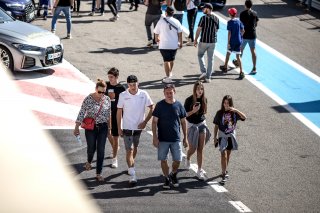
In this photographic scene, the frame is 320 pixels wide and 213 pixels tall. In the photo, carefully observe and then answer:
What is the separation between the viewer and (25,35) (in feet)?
60.5

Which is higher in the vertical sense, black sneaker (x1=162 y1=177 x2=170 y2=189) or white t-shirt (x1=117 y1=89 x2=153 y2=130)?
white t-shirt (x1=117 y1=89 x2=153 y2=130)

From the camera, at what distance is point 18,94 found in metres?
17.0

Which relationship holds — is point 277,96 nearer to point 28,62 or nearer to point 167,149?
point 28,62

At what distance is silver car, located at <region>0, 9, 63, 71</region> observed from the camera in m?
18.1

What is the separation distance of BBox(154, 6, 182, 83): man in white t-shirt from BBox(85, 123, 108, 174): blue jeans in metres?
6.09

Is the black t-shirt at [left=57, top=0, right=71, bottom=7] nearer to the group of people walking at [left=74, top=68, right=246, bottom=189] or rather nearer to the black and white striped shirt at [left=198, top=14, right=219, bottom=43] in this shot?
the black and white striped shirt at [left=198, top=14, right=219, bottom=43]

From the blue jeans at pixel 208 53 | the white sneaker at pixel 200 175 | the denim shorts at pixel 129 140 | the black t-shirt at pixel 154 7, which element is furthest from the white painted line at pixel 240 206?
the black t-shirt at pixel 154 7

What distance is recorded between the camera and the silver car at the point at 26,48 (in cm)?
1808

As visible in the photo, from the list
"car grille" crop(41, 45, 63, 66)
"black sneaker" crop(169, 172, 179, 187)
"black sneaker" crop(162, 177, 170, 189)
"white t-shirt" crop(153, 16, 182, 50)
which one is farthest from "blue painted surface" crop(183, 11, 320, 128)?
"black sneaker" crop(162, 177, 170, 189)

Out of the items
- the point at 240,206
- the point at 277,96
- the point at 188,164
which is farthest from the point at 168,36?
the point at 240,206

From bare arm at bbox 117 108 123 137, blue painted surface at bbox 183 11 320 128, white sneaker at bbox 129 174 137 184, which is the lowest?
blue painted surface at bbox 183 11 320 128

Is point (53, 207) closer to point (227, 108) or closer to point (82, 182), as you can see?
point (82, 182)

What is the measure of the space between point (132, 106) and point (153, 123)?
0.53 m

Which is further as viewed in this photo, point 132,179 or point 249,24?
point 249,24
